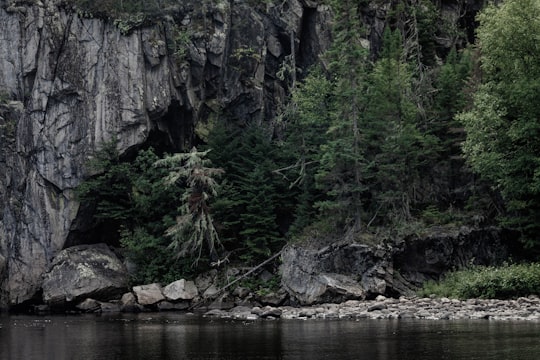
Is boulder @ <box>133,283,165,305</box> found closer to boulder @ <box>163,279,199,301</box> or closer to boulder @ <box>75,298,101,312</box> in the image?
boulder @ <box>163,279,199,301</box>

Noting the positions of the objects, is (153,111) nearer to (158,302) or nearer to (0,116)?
(0,116)

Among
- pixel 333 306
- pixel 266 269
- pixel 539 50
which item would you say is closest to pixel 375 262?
pixel 333 306

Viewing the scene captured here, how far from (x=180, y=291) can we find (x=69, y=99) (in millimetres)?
17241

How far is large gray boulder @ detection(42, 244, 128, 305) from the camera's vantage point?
141 feet

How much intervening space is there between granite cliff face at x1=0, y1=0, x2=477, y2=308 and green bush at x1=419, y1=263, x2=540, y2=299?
80.2 feet

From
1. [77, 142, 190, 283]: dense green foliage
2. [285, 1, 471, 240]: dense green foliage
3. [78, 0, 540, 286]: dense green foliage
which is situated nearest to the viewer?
[78, 0, 540, 286]: dense green foliage

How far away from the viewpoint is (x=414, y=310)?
102 ft

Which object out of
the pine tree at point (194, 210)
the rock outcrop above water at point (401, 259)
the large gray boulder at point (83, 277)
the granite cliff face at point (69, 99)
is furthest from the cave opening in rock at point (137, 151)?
the rock outcrop above water at point (401, 259)

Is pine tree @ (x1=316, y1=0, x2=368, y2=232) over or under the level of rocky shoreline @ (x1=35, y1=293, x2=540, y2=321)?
over

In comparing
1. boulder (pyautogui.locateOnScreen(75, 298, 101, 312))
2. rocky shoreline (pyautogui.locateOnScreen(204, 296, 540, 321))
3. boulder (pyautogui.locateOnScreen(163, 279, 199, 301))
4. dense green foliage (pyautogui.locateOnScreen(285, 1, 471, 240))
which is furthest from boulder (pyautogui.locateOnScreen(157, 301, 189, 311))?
dense green foliage (pyautogui.locateOnScreen(285, 1, 471, 240))

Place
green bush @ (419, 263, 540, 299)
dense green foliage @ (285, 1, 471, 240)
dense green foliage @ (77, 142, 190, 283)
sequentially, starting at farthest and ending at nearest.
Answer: dense green foliage @ (77, 142, 190, 283)
dense green foliage @ (285, 1, 471, 240)
green bush @ (419, 263, 540, 299)

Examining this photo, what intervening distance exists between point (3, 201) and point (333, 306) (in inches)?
1068

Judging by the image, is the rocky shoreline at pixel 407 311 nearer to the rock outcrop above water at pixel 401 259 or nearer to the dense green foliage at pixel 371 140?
the rock outcrop above water at pixel 401 259

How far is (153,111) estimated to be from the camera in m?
49.2
